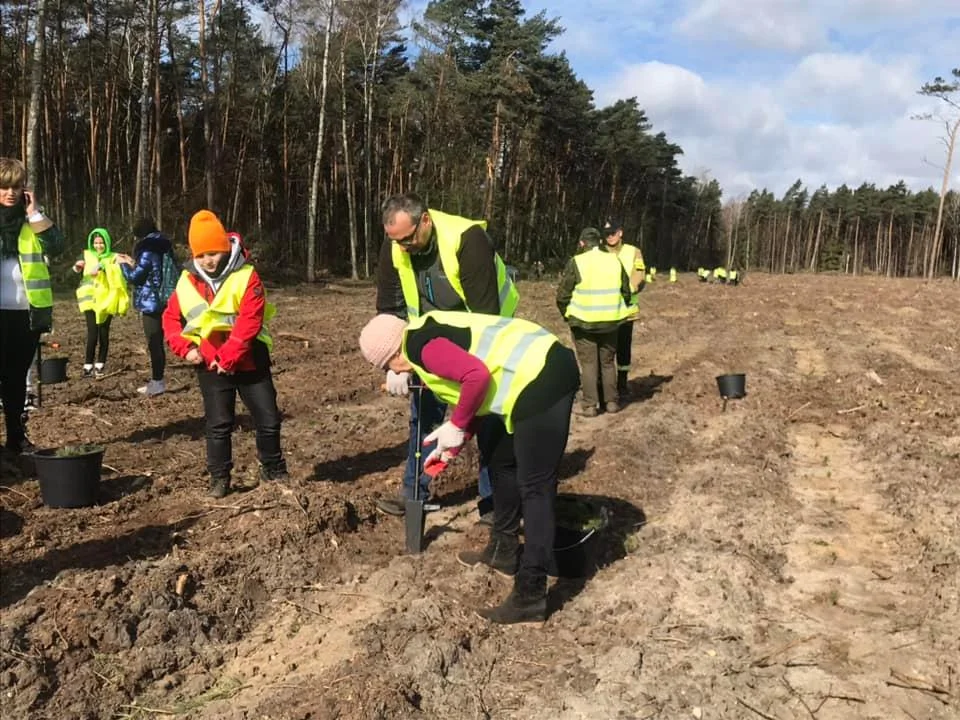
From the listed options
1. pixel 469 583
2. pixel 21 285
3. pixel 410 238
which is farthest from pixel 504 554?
pixel 21 285

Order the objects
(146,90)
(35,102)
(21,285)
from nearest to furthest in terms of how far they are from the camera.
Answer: (21,285) → (35,102) → (146,90)

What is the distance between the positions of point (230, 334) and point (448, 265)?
152 centimetres

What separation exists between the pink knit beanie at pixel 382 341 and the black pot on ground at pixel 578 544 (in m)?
1.31

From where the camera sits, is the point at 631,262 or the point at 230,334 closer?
the point at 230,334

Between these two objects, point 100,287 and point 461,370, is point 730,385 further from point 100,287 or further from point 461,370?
point 100,287

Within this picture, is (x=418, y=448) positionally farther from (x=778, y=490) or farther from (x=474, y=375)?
(x=778, y=490)

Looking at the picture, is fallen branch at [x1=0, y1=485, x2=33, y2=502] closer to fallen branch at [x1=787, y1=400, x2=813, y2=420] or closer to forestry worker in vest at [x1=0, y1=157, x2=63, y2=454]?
forestry worker in vest at [x1=0, y1=157, x2=63, y2=454]

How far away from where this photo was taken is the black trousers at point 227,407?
4809mm

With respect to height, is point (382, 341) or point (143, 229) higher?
point (143, 229)

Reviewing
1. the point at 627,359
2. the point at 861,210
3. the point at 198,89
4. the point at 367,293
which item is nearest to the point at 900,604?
the point at 627,359

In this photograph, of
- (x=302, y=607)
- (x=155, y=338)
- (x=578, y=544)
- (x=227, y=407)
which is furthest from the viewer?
(x=155, y=338)

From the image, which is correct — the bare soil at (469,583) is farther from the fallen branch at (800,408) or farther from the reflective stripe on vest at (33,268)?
the reflective stripe on vest at (33,268)

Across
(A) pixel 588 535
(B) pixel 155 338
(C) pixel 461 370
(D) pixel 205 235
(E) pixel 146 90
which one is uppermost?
(E) pixel 146 90

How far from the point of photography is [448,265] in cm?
403
